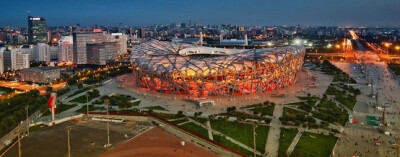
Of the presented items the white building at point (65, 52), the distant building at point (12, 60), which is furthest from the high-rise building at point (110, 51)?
the distant building at point (12, 60)

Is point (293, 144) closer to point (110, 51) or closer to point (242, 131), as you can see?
point (242, 131)

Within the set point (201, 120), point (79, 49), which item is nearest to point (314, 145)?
point (201, 120)

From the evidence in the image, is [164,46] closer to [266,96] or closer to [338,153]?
[266,96]

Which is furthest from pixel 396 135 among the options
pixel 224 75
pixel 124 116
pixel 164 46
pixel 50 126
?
pixel 164 46

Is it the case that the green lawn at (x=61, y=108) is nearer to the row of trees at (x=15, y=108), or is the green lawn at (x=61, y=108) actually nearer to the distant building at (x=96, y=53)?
the row of trees at (x=15, y=108)

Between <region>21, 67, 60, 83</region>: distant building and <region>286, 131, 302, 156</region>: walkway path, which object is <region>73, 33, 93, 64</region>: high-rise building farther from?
<region>286, 131, 302, 156</region>: walkway path

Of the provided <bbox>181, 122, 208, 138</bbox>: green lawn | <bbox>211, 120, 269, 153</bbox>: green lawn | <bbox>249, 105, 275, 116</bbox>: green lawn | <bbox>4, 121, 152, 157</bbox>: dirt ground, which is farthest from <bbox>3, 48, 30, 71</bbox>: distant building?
<bbox>249, 105, 275, 116</bbox>: green lawn

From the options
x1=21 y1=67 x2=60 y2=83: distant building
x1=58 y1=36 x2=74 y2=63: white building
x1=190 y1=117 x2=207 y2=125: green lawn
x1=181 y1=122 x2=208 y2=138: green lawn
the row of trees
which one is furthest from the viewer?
x1=58 y1=36 x2=74 y2=63: white building
